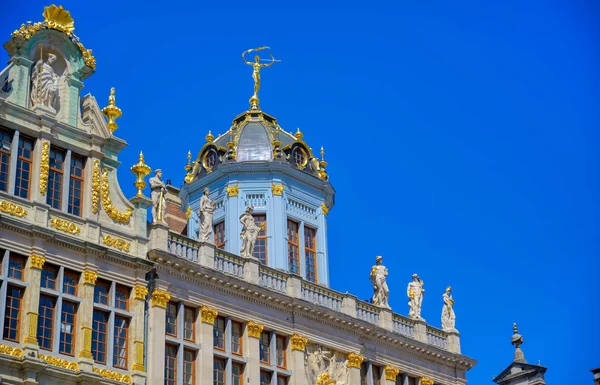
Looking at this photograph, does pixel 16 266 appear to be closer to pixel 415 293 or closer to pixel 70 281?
pixel 70 281

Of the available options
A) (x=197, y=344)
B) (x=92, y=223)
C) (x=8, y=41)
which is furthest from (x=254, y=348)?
(x=8, y=41)

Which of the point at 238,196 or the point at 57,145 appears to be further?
the point at 238,196

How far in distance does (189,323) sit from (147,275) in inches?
90.5

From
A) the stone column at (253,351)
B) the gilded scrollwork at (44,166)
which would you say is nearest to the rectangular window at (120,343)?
the gilded scrollwork at (44,166)

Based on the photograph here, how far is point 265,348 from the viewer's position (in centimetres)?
4103

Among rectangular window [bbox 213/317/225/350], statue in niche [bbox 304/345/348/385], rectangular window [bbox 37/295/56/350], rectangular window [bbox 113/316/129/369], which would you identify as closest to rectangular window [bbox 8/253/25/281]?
rectangular window [bbox 37/295/56/350]

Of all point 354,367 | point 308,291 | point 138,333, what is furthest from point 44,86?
point 354,367

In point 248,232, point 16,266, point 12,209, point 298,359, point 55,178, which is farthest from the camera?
point 248,232

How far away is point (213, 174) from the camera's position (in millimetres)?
47688

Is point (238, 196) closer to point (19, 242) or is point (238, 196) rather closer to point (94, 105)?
point (94, 105)

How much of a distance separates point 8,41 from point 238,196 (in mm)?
12339

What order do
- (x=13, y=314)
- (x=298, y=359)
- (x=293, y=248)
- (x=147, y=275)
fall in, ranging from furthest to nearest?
(x=293, y=248), (x=298, y=359), (x=147, y=275), (x=13, y=314)

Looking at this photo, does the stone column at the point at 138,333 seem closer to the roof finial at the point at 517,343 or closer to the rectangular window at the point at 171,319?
the rectangular window at the point at 171,319

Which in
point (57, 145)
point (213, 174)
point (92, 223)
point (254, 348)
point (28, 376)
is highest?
point (213, 174)
